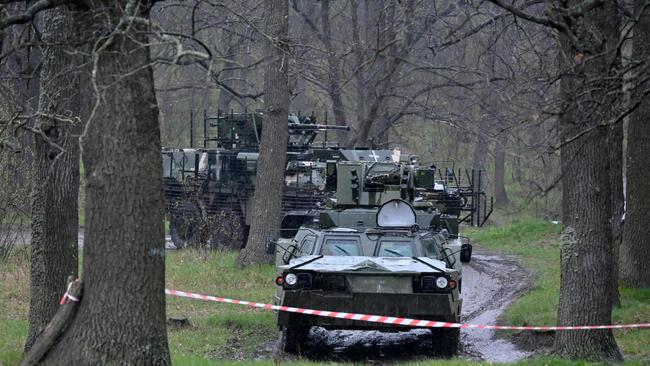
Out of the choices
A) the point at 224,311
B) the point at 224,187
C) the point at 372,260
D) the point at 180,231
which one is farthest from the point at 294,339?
the point at 180,231

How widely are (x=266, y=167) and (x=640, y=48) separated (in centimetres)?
767

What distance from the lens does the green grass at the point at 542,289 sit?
12352 mm

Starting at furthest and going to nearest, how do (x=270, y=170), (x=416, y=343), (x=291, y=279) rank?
(x=270, y=170) → (x=416, y=343) → (x=291, y=279)

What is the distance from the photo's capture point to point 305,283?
11.1 metres

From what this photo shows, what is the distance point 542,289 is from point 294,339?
282 inches

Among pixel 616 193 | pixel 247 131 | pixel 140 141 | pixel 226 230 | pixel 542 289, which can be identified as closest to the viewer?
pixel 140 141

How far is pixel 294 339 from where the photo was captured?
11.6 meters

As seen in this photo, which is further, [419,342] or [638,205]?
[638,205]

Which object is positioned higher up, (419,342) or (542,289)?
(542,289)

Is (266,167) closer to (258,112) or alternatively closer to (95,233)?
(258,112)

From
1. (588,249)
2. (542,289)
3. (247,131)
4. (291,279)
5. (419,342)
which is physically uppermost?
(247,131)

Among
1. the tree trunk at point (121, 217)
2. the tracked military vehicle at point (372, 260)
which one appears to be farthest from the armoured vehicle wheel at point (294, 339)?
the tree trunk at point (121, 217)

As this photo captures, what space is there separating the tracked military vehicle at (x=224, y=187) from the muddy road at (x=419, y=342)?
5630 millimetres

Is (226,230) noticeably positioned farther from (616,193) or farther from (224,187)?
(616,193)
